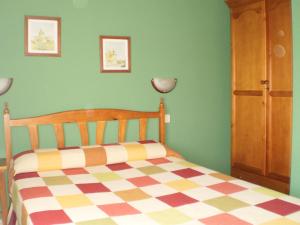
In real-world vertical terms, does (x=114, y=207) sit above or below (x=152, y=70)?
below

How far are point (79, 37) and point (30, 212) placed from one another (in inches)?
74.2

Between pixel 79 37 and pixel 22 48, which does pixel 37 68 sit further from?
pixel 79 37

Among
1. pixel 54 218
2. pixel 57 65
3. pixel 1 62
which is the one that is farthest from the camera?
pixel 57 65

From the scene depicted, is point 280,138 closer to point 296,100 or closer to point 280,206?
point 296,100

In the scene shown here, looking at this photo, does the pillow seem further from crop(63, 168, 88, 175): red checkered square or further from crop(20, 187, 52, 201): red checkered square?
crop(20, 187, 52, 201): red checkered square

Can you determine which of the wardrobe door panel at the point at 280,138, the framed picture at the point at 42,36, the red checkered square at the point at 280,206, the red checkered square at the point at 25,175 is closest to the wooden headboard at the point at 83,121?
the red checkered square at the point at 25,175

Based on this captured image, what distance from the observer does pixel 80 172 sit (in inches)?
112

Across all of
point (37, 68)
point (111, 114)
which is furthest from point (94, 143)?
point (37, 68)

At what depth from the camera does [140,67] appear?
367 cm

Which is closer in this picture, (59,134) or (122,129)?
(59,134)

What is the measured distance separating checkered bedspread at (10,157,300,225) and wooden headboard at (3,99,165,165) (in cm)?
49

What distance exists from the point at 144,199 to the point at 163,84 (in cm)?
167

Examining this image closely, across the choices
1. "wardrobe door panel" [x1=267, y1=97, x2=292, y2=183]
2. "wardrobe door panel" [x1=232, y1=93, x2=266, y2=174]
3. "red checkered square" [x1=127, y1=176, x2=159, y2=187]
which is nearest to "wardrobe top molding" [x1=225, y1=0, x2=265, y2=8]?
"wardrobe door panel" [x1=232, y1=93, x2=266, y2=174]

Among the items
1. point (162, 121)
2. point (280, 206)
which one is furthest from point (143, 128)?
point (280, 206)
